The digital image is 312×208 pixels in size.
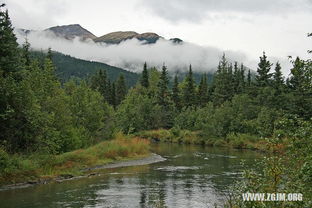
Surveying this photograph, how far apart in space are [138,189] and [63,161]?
1050 centimetres

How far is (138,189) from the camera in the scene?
2719cm

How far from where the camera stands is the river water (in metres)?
22.9

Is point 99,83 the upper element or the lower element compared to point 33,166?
upper

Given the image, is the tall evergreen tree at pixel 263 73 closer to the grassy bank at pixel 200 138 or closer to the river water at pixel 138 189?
the grassy bank at pixel 200 138

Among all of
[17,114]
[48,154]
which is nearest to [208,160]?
[48,154]

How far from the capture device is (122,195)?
25141 millimetres

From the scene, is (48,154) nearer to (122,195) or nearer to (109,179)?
(109,179)

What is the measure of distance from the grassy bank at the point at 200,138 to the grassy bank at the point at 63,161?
20188mm

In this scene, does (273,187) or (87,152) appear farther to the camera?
(87,152)

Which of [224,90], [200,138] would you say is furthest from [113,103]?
[200,138]

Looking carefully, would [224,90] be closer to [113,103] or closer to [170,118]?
[170,118]

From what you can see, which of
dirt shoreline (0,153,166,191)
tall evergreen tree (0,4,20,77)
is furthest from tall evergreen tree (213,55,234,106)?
tall evergreen tree (0,4,20,77)

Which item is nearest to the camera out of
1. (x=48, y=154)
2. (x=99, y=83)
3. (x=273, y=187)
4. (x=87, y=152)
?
(x=273, y=187)

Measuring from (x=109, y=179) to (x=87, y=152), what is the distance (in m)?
9.09
